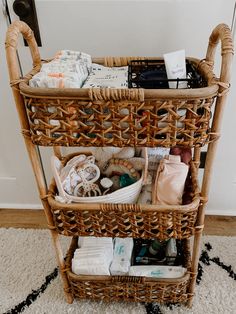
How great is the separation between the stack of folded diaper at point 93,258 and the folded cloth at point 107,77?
0.52 m

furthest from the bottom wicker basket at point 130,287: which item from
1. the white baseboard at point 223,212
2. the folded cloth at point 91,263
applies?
the white baseboard at point 223,212

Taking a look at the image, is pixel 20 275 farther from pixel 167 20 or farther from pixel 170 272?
pixel 167 20

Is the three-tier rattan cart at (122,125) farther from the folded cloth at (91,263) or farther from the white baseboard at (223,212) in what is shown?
the white baseboard at (223,212)

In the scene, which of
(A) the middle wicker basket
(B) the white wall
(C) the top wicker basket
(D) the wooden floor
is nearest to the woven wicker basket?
(A) the middle wicker basket

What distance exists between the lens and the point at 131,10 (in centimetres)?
92

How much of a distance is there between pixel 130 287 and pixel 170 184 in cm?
37

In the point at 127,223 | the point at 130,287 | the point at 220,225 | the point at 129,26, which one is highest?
the point at 129,26

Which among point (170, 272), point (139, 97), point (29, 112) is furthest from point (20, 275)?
point (139, 97)

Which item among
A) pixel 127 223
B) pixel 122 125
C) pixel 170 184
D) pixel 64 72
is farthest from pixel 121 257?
pixel 64 72

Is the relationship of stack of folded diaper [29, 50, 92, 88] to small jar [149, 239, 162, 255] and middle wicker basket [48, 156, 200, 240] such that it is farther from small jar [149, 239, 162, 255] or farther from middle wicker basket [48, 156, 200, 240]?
small jar [149, 239, 162, 255]

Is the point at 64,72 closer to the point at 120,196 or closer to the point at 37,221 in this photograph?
the point at 120,196

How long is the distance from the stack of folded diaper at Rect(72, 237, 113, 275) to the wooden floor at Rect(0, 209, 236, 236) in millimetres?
417

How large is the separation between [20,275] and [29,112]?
73 cm

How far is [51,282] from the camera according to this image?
43.7 inches
